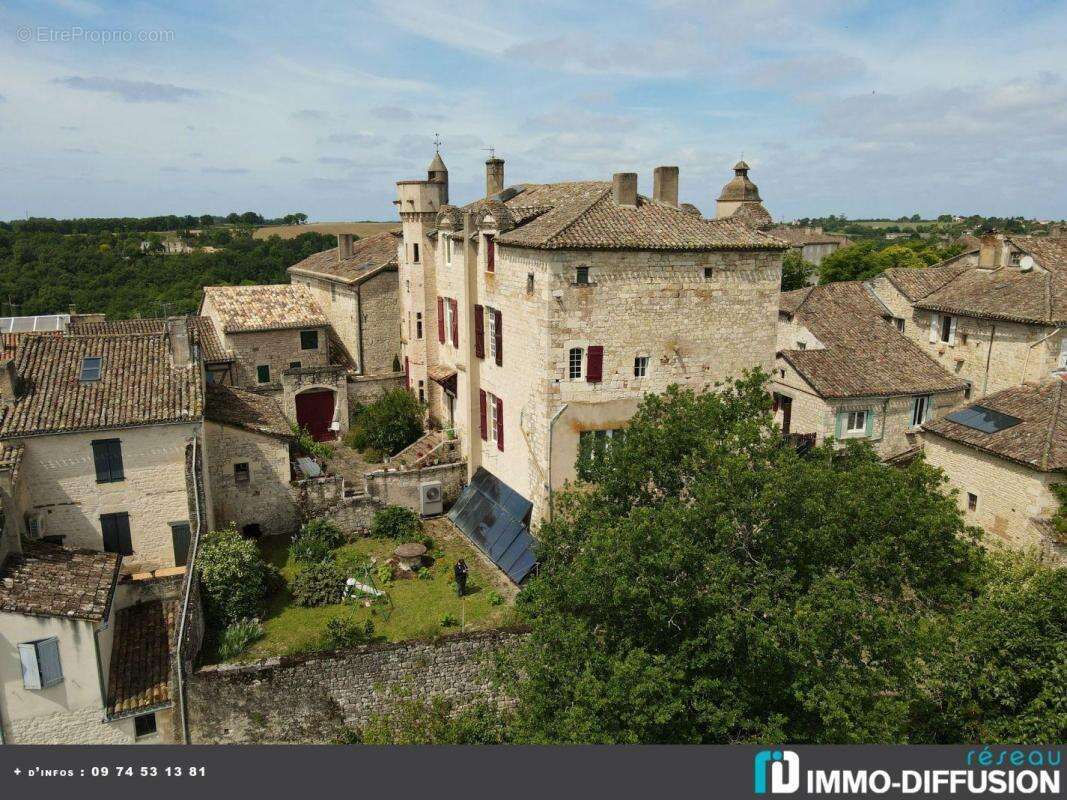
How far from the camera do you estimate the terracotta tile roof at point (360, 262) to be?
41812 mm

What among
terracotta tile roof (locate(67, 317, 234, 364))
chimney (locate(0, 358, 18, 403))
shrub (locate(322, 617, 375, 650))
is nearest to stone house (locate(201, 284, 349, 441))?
terracotta tile roof (locate(67, 317, 234, 364))

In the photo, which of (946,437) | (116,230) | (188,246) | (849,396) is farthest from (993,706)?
(116,230)

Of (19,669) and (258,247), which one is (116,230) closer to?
(258,247)

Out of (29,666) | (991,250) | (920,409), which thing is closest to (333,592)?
(29,666)

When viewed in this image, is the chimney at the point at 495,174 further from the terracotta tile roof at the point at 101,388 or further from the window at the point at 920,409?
the window at the point at 920,409

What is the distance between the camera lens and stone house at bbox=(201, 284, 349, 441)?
129ft

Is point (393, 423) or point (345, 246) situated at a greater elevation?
point (345, 246)

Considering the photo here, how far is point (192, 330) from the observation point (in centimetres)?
4116

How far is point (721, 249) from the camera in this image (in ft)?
86.4

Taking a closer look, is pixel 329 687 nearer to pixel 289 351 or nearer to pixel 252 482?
pixel 252 482

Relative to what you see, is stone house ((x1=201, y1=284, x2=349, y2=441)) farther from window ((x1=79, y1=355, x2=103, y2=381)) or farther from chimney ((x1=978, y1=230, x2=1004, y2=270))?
chimney ((x1=978, y1=230, x2=1004, y2=270))

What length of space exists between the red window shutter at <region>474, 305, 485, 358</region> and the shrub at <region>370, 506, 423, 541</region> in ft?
24.2

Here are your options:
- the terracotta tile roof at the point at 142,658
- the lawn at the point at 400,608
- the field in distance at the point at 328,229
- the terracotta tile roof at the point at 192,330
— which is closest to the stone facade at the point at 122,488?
the terracotta tile roof at the point at 142,658

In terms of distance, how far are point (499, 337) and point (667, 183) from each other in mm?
9445
